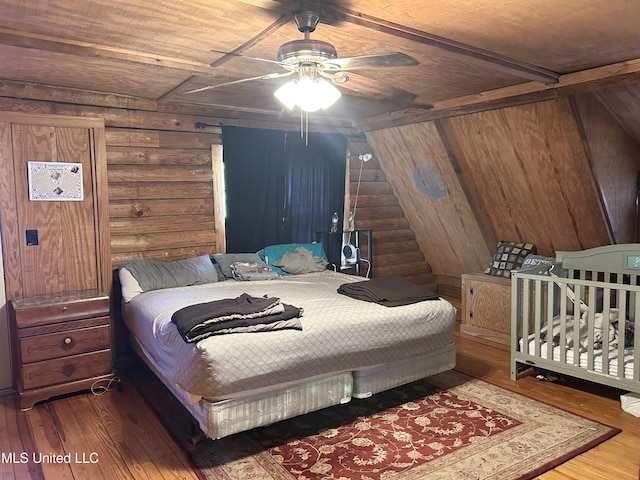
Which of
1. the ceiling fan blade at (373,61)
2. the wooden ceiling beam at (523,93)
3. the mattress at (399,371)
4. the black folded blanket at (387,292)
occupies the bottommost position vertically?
the mattress at (399,371)

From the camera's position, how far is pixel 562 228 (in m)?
4.39

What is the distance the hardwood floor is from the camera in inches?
95.8

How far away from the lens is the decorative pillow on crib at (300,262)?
177 inches

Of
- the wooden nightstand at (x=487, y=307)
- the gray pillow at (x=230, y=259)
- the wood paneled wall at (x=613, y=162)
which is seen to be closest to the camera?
the wood paneled wall at (x=613, y=162)

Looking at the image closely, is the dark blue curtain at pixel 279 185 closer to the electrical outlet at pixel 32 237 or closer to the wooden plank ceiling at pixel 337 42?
the wooden plank ceiling at pixel 337 42

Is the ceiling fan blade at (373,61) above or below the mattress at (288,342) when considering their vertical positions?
above

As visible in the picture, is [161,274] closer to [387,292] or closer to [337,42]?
[387,292]

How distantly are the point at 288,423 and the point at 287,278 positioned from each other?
1555mm

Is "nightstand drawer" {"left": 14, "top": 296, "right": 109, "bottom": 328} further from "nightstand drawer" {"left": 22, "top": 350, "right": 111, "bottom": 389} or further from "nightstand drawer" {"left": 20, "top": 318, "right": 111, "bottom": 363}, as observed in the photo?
"nightstand drawer" {"left": 22, "top": 350, "right": 111, "bottom": 389}

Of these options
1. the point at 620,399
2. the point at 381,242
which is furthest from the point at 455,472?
the point at 381,242

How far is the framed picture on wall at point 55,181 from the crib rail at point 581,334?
11.1 feet

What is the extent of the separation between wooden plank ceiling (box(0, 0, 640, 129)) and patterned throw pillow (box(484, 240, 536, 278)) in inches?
66.5

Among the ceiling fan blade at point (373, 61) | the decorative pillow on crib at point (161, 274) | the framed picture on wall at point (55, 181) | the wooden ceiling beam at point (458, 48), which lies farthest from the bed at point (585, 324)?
the framed picture on wall at point (55, 181)

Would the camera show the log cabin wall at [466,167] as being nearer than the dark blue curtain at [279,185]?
Yes
